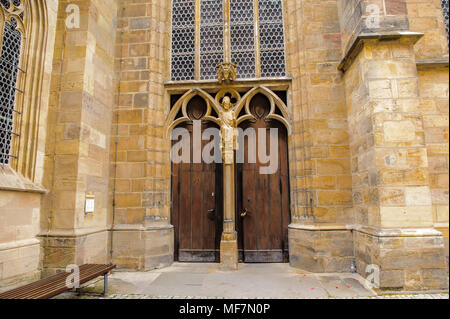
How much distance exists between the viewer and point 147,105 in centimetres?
496

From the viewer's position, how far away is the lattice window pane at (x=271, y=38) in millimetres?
5270

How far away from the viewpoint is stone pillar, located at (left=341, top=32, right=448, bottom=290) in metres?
3.55

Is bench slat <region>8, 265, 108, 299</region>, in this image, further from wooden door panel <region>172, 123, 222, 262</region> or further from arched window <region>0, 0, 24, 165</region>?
wooden door panel <region>172, 123, 222, 262</region>

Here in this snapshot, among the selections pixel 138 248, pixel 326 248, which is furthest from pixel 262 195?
pixel 138 248

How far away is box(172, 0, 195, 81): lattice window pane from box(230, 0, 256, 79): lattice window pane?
79 cm

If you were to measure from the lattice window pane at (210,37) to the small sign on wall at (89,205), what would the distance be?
113 inches

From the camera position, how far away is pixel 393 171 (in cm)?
373

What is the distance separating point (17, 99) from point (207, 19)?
3.55 meters

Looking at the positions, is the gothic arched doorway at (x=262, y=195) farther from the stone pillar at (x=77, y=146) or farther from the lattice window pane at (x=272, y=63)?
the stone pillar at (x=77, y=146)

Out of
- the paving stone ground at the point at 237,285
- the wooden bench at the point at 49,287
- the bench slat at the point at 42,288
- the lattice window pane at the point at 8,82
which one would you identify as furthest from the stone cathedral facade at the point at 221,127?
the bench slat at the point at 42,288
